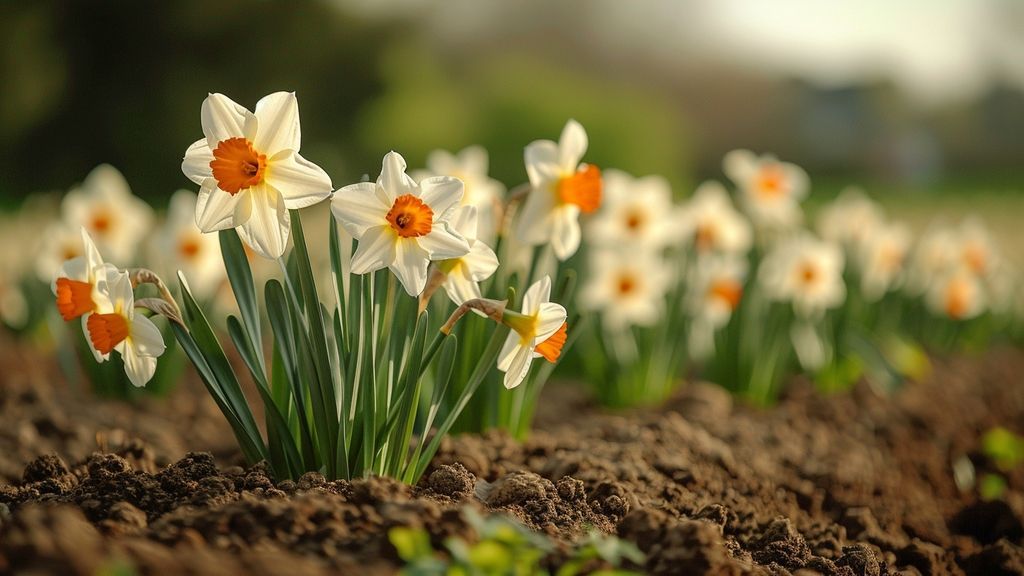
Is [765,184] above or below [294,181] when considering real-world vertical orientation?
above

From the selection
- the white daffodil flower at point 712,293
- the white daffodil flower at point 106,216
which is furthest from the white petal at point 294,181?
the white daffodil flower at point 106,216

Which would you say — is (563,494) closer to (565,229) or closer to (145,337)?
(565,229)

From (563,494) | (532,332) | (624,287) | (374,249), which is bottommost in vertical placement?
(563,494)

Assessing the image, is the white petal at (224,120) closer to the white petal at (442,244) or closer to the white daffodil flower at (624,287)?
the white petal at (442,244)

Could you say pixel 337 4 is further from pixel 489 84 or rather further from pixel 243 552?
pixel 243 552

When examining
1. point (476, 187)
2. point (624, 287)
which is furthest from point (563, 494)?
point (624, 287)

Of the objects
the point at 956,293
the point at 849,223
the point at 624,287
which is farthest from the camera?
the point at 956,293
